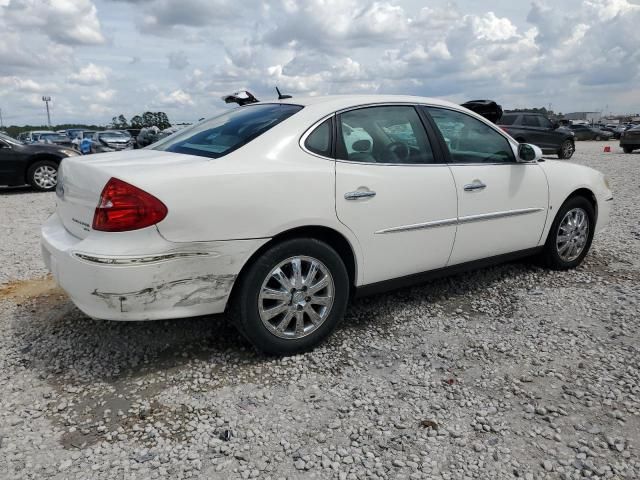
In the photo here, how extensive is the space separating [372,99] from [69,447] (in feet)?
8.94

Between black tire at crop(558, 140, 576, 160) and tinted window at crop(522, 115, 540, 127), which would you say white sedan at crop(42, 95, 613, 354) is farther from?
black tire at crop(558, 140, 576, 160)

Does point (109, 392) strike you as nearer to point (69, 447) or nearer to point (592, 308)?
point (69, 447)

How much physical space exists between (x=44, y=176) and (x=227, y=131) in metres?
9.44

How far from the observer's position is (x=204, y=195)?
8.74ft

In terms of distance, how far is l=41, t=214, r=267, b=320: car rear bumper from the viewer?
2.59 metres

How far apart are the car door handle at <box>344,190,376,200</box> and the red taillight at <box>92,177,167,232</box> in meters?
1.09

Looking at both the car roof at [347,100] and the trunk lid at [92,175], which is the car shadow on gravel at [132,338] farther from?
the car roof at [347,100]

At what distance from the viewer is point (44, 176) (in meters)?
11.1

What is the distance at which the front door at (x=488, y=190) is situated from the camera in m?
3.76

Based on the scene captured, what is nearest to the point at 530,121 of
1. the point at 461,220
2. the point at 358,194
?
the point at 461,220

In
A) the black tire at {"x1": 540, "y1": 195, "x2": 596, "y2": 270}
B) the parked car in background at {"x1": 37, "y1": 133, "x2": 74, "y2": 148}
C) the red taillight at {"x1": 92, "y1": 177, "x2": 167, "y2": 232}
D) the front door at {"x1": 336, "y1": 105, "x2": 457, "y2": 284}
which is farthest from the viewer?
the parked car in background at {"x1": 37, "y1": 133, "x2": 74, "y2": 148}

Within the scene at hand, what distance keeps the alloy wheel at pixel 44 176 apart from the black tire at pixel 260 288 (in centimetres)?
985

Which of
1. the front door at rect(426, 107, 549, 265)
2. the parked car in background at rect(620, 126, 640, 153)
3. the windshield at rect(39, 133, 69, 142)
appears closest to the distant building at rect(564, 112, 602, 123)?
the parked car in background at rect(620, 126, 640, 153)

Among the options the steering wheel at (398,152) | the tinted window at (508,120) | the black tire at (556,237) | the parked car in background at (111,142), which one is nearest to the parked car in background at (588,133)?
the tinted window at (508,120)
